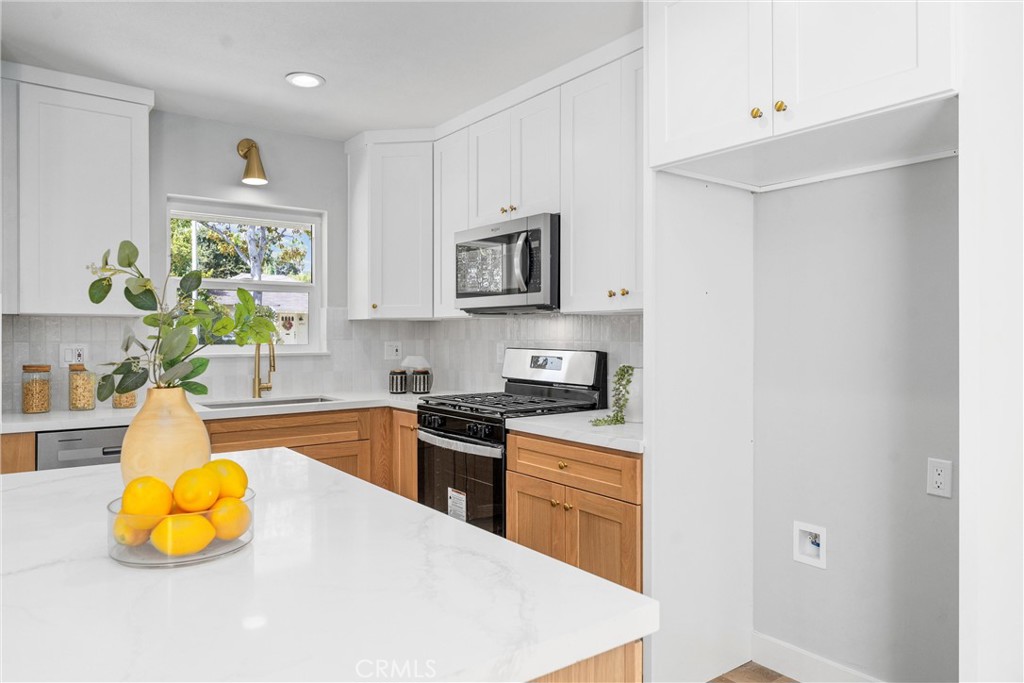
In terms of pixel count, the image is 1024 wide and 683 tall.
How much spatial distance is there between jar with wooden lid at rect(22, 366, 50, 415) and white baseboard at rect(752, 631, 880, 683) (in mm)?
3255

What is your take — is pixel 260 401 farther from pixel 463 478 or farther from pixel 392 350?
pixel 463 478

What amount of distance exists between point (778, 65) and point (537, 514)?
1.79m

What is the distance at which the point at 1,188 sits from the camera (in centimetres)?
294

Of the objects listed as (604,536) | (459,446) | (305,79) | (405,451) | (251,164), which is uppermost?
(305,79)

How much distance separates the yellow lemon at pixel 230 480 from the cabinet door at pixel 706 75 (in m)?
1.62

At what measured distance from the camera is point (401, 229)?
4.03m

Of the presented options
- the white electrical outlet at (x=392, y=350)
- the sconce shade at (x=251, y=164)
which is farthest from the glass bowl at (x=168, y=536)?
the white electrical outlet at (x=392, y=350)

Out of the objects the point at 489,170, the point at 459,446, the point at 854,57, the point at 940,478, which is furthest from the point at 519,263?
the point at 940,478

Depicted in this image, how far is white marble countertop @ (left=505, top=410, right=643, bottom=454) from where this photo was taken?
2.38 metres

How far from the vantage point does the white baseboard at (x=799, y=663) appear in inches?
93.0

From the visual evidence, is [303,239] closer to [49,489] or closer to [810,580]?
[49,489]

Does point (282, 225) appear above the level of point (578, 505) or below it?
above

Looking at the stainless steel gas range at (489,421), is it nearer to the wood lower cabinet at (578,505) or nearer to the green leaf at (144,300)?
the wood lower cabinet at (578,505)

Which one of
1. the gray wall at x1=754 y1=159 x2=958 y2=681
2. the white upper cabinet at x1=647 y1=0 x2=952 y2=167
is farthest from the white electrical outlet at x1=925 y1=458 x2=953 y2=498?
the white upper cabinet at x1=647 y1=0 x2=952 y2=167
